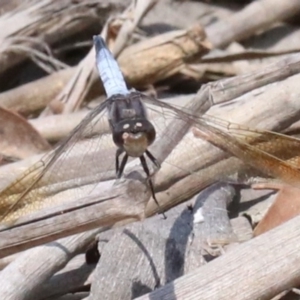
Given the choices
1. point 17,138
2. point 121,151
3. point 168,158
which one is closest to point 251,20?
point 17,138

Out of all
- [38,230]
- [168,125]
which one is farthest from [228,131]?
[38,230]

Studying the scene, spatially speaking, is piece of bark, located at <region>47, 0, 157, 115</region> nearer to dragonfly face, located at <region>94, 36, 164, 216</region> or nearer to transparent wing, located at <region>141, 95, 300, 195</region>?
dragonfly face, located at <region>94, 36, 164, 216</region>

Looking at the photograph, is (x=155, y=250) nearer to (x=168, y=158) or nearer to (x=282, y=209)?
(x=168, y=158)

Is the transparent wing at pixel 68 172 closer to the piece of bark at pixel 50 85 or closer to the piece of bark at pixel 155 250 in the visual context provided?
the piece of bark at pixel 155 250

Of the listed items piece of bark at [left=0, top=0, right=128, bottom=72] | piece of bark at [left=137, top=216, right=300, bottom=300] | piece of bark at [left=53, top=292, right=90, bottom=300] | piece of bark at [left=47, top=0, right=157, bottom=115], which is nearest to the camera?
piece of bark at [left=137, top=216, right=300, bottom=300]

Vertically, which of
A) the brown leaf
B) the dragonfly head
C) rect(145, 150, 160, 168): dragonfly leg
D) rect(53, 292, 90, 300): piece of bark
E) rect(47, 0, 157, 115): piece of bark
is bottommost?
rect(53, 292, 90, 300): piece of bark

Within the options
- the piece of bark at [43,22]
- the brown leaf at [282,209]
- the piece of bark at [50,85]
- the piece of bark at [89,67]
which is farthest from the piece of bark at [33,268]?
the piece of bark at [43,22]

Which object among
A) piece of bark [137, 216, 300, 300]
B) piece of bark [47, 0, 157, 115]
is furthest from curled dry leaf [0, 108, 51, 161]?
piece of bark [137, 216, 300, 300]
